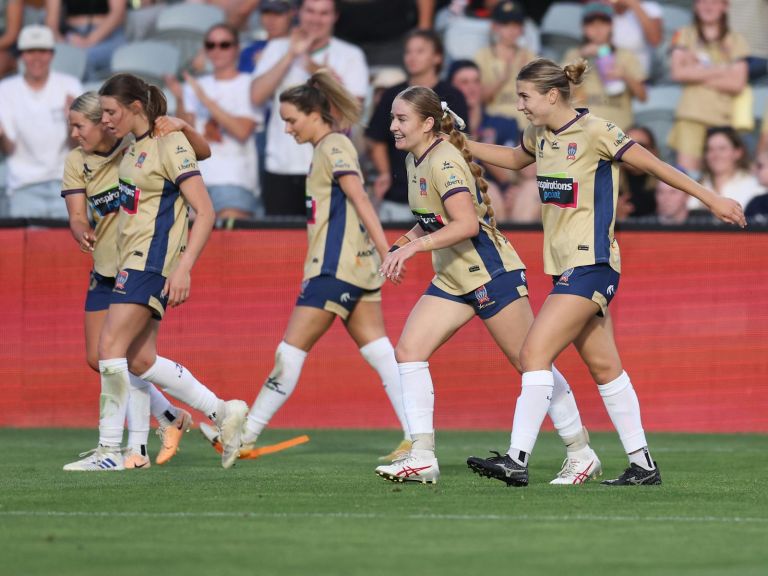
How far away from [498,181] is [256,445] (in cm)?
443

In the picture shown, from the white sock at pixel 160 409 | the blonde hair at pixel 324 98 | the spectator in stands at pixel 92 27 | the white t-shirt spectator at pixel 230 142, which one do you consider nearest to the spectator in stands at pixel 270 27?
the white t-shirt spectator at pixel 230 142

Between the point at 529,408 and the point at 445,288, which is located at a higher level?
the point at 445,288

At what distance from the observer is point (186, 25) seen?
51.4 ft

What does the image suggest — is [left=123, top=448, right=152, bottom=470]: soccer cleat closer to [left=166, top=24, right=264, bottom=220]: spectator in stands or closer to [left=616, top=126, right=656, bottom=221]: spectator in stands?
[left=166, top=24, right=264, bottom=220]: spectator in stands

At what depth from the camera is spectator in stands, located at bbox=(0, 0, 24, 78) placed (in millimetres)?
15445

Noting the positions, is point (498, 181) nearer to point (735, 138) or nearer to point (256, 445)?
point (735, 138)

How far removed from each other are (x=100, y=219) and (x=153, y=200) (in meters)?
0.63

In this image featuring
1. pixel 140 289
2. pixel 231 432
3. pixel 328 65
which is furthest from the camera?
pixel 328 65

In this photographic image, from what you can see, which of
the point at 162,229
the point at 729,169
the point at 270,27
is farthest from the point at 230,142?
the point at 162,229

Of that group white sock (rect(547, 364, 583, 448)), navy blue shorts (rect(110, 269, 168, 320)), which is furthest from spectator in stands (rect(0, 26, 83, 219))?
white sock (rect(547, 364, 583, 448))

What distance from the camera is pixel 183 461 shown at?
374 inches

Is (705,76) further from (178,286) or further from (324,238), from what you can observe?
(178,286)

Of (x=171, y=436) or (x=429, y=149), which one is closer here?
(x=429, y=149)

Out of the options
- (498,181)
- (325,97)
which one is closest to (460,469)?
(325,97)
